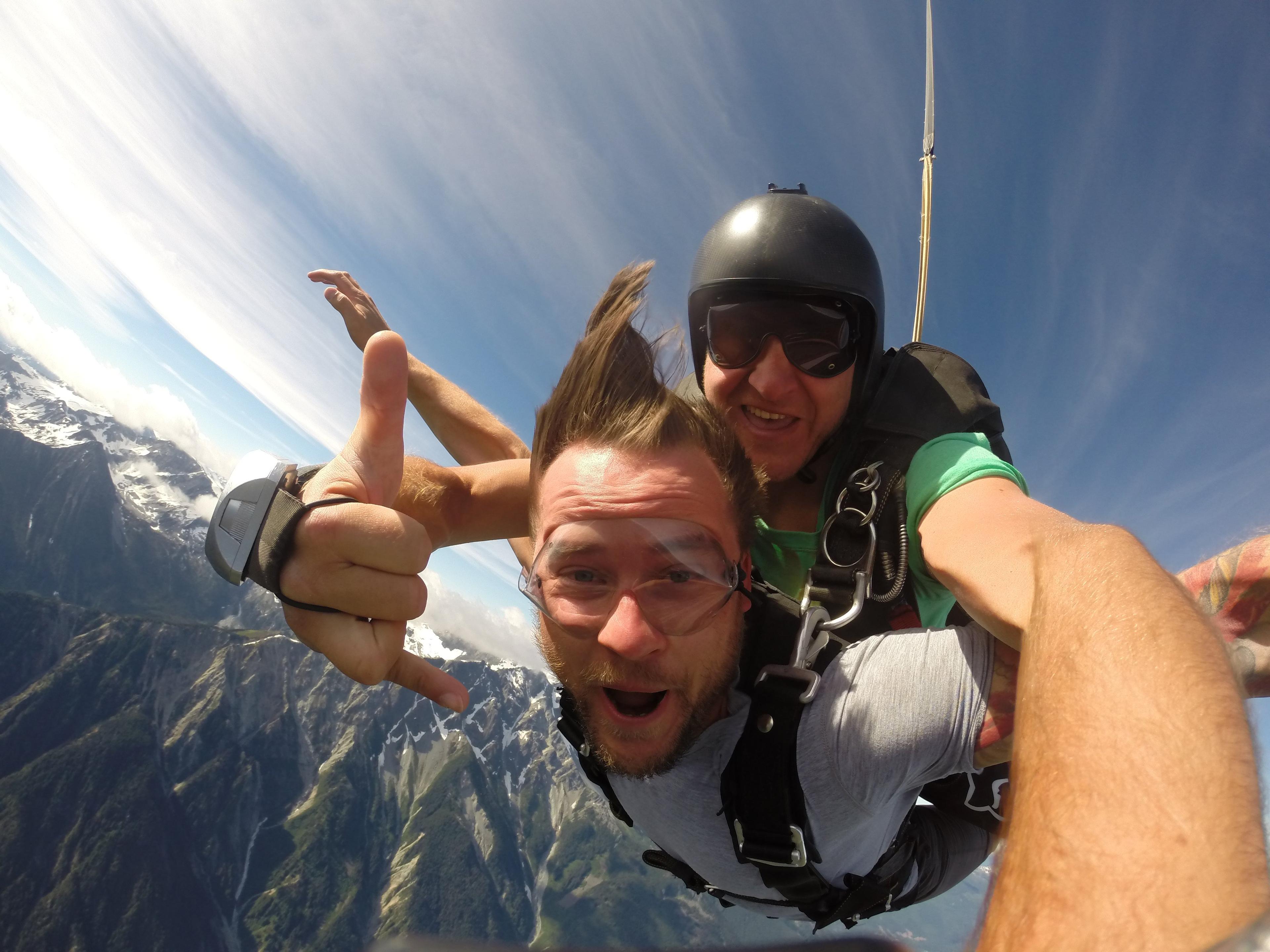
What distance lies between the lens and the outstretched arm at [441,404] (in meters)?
4.25

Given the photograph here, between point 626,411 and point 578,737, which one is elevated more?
point 626,411

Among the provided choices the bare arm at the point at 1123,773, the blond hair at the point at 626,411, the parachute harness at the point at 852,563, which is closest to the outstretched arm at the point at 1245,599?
the parachute harness at the point at 852,563

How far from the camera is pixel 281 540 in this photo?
2.54 meters

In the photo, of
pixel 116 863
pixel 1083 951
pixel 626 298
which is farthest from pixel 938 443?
pixel 116 863

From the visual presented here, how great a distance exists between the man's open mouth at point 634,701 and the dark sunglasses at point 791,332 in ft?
7.16

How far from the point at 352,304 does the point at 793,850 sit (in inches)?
164

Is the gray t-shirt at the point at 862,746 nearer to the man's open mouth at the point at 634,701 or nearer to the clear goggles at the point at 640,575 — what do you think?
the man's open mouth at the point at 634,701

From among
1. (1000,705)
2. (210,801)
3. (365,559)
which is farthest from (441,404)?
(210,801)

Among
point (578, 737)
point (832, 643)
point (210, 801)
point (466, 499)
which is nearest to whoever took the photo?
point (832, 643)

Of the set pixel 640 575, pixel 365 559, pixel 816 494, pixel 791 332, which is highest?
pixel 791 332

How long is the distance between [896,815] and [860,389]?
250cm

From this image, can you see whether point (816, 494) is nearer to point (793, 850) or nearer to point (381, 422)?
point (793, 850)

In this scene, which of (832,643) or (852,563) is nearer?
(832,643)

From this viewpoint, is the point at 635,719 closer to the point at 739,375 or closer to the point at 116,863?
the point at 739,375
